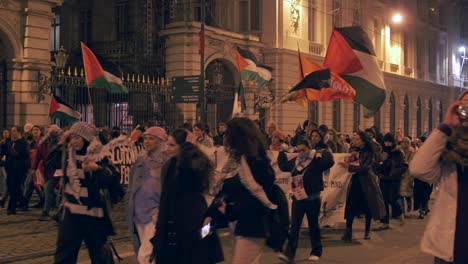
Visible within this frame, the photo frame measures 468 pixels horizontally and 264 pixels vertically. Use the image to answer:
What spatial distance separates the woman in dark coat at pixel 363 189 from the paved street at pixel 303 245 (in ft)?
1.43

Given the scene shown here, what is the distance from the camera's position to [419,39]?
155 feet

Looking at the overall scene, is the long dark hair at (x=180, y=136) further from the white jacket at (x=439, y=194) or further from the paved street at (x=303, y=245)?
the paved street at (x=303, y=245)

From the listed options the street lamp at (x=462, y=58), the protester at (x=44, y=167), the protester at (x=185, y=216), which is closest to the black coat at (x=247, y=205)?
the protester at (x=185, y=216)

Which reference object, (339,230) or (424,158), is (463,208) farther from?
→ (339,230)

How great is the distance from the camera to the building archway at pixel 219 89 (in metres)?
24.2

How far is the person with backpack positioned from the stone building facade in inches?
496

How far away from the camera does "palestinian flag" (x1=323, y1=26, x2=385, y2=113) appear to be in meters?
14.5

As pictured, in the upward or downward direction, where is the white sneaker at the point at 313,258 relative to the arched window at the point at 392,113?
downward

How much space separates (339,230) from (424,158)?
774cm

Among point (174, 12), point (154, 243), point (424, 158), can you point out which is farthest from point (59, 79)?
point (424, 158)

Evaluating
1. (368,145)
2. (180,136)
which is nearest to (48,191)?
(368,145)

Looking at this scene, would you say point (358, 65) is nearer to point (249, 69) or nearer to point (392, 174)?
point (392, 174)

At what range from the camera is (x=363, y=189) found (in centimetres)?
1091

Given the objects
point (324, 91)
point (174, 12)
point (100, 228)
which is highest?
point (174, 12)
